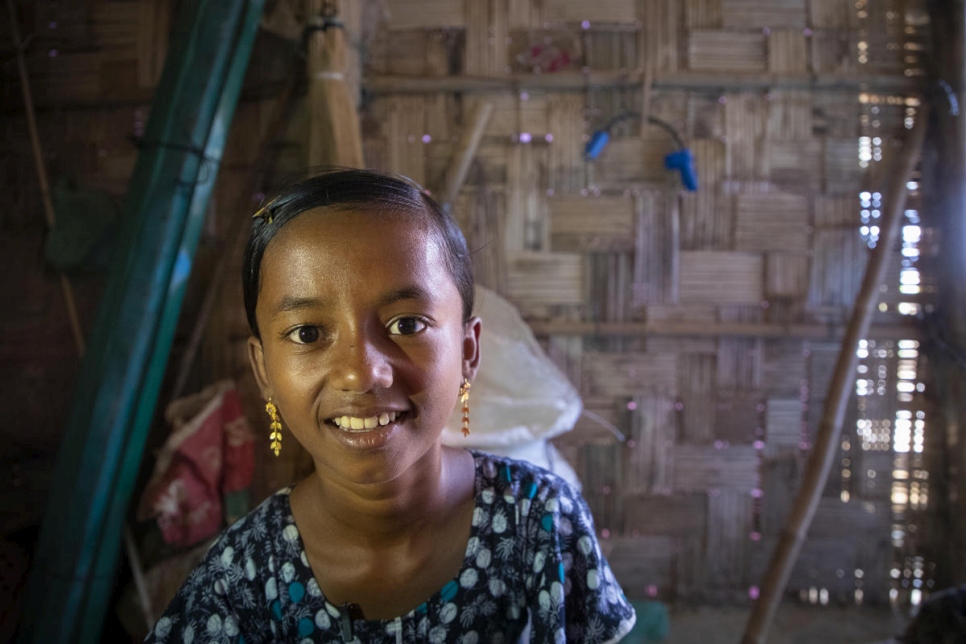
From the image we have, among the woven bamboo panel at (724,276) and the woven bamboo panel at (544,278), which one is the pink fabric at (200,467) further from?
the woven bamboo panel at (724,276)

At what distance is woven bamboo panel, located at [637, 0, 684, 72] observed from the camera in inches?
79.6

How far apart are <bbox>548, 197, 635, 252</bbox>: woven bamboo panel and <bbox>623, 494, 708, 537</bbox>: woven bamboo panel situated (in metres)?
0.86

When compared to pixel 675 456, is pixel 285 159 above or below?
above

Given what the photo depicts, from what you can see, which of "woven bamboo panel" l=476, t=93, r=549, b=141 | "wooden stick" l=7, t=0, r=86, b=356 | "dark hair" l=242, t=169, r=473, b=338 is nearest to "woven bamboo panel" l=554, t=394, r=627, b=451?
"woven bamboo panel" l=476, t=93, r=549, b=141

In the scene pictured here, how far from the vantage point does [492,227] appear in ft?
6.80

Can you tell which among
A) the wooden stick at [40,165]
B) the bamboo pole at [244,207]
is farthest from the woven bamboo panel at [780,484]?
the wooden stick at [40,165]

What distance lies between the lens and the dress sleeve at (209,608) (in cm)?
86

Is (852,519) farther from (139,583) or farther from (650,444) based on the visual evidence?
(139,583)

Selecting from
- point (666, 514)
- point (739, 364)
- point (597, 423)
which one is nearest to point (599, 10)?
point (739, 364)

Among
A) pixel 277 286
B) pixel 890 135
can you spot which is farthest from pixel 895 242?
pixel 277 286

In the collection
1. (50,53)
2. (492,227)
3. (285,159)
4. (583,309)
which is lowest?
(583,309)

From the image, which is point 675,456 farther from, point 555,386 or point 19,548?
point 19,548

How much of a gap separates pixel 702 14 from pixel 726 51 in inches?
5.6

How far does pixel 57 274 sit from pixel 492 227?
1.44 metres
